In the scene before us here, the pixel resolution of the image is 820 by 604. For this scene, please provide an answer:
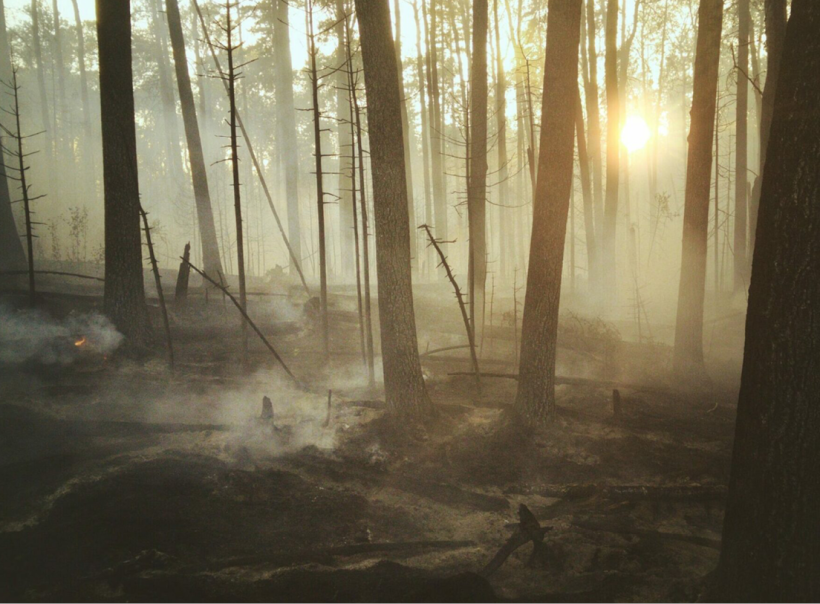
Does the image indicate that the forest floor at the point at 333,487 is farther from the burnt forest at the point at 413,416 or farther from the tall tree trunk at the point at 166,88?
the tall tree trunk at the point at 166,88

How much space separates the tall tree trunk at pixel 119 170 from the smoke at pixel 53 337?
0.41m

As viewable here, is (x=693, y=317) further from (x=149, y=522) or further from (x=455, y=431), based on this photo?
(x=149, y=522)

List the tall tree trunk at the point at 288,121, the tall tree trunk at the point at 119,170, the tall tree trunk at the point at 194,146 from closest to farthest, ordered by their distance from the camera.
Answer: the tall tree trunk at the point at 119,170, the tall tree trunk at the point at 194,146, the tall tree trunk at the point at 288,121

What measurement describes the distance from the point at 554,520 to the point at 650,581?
1.27 metres

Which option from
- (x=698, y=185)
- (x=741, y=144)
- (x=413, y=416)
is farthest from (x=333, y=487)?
(x=741, y=144)

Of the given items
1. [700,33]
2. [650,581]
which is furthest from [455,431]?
[700,33]

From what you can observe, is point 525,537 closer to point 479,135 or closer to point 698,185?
point 698,185

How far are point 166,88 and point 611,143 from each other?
80.5 feet

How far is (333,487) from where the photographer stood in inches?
248

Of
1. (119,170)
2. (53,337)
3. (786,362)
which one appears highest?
(119,170)

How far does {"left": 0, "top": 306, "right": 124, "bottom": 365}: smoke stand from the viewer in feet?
31.7

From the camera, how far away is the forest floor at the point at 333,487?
14.3 ft

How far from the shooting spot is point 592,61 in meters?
17.3

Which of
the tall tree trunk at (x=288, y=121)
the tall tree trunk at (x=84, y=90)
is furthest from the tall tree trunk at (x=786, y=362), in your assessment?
the tall tree trunk at (x=84, y=90)
